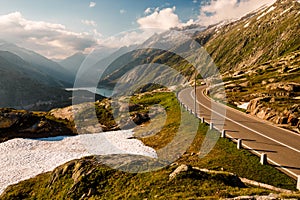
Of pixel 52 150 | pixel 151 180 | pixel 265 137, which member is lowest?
pixel 52 150

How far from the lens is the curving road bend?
2244cm

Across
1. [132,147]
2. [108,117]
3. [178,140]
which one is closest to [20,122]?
[108,117]

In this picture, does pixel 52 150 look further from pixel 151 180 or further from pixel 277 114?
pixel 277 114

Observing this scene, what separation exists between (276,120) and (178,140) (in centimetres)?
1561

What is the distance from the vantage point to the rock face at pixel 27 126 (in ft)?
164

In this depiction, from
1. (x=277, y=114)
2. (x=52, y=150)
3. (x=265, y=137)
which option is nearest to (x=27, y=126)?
(x=52, y=150)

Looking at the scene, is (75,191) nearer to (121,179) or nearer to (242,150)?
(121,179)

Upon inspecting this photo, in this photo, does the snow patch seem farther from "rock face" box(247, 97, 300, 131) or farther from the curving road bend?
"rock face" box(247, 97, 300, 131)

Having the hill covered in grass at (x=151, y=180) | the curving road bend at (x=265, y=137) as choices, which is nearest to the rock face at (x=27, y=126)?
the hill covered in grass at (x=151, y=180)

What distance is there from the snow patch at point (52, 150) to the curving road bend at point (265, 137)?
1206 centimetres

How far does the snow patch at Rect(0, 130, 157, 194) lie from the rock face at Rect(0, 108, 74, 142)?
4.04 meters

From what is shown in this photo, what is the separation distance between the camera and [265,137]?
3009cm

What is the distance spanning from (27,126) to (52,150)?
16361 millimetres

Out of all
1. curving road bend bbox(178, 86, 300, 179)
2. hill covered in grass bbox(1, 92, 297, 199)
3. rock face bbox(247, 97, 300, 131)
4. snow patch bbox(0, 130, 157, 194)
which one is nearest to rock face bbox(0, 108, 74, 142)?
snow patch bbox(0, 130, 157, 194)
